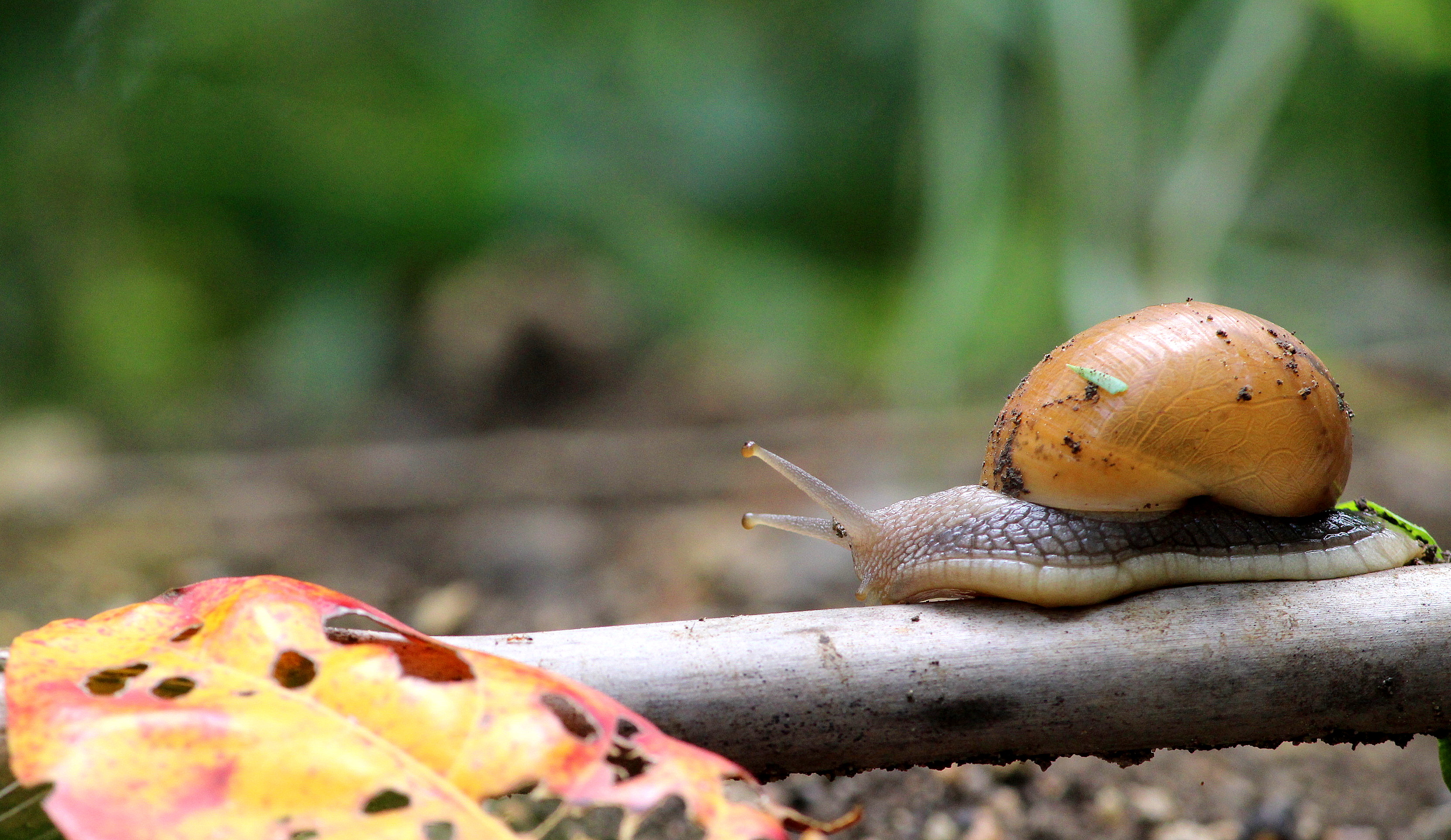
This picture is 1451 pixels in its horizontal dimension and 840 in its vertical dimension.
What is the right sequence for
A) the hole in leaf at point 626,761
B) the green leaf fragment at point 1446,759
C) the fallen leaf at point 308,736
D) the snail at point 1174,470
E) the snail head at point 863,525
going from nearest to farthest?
the fallen leaf at point 308,736 < the hole in leaf at point 626,761 < the green leaf fragment at point 1446,759 < the snail at point 1174,470 < the snail head at point 863,525

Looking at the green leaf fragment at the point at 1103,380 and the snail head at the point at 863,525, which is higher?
the green leaf fragment at the point at 1103,380

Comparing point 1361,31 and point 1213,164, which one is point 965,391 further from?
point 1361,31

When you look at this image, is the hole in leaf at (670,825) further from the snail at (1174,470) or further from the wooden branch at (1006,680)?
the wooden branch at (1006,680)

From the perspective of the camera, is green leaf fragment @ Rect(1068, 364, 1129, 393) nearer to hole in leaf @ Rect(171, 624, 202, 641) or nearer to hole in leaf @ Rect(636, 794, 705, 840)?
hole in leaf @ Rect(636, 794, 705, 840)

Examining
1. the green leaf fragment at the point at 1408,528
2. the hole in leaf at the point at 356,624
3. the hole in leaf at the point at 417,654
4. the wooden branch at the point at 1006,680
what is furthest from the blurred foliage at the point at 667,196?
the hole in leaf at the point at 417,654

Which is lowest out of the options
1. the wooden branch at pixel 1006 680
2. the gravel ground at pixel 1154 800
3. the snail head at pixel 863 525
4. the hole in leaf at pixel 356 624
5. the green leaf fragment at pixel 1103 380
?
the gravel ground at pixel 1154 800

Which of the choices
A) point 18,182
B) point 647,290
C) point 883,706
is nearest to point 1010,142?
point 647,290

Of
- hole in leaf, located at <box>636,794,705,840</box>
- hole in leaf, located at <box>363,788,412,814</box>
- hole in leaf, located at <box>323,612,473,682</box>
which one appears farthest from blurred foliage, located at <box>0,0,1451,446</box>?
hole in leaf, located at <box>363,788,412,814</box>
